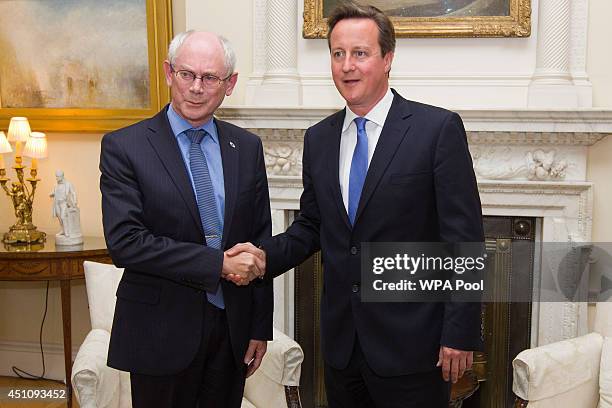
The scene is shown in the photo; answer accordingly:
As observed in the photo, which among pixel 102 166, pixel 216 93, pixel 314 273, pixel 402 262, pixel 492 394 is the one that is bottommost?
pixel 492 394

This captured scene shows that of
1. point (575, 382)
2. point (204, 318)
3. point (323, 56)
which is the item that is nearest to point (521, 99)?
point (323, 56)

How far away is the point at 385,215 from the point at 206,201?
54 centimetres

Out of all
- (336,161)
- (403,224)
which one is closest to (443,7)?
(336,161)

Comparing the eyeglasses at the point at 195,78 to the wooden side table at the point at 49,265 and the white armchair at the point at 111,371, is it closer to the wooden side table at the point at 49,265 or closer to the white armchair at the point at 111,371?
the white armchair at the point at 111,371

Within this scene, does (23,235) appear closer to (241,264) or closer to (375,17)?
(241,264)

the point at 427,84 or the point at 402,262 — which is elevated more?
the point at 427,84

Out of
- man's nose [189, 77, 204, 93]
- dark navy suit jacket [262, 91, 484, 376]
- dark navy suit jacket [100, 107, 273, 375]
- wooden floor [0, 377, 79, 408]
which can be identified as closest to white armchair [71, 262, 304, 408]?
dark navy suit jacket [100, 107, 273, 375]

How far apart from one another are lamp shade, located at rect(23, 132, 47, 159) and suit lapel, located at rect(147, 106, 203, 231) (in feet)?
6.63

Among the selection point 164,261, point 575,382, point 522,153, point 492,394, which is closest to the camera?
point 164,261

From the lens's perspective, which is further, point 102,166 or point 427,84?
point 427,84

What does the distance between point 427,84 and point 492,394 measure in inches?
67.8

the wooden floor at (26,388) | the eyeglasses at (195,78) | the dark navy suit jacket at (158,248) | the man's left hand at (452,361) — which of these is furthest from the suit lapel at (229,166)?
the wooden floor at (26,388)

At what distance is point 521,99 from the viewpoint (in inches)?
135

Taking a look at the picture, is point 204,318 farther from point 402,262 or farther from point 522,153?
point 522,153
